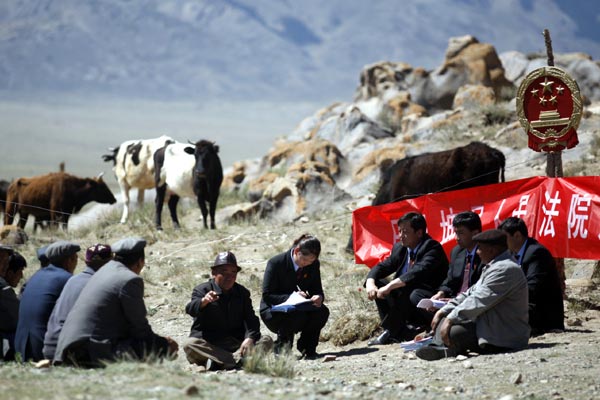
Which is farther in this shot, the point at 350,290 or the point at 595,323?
the point at 350,290

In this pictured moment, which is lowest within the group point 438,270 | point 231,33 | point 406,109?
point 438,270

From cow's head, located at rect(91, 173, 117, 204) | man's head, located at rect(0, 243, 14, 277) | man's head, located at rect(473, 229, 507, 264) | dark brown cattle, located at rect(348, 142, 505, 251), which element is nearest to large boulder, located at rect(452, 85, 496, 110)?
cow's head, located at rect(91, 173, 117, 204)

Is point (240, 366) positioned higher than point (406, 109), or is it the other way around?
point (406, 109)

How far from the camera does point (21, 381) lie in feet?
21.6

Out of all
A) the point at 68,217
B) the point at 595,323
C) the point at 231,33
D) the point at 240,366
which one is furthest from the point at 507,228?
the point at 231,33

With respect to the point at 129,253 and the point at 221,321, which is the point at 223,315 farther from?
the point at 129,253

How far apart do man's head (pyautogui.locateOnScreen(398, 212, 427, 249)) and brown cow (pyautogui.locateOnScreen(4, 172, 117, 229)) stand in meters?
13.8

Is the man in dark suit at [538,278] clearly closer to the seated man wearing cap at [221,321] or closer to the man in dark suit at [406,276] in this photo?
the man in dark suit at [406,276]

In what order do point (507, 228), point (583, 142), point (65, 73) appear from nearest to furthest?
point (507, 228) → point (583, 142) → point (65, 73)

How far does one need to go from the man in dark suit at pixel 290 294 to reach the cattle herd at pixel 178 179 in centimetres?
600

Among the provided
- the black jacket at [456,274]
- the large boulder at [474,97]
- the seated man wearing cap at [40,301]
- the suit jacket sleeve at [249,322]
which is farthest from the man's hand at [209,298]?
the large boulder at [474,97]

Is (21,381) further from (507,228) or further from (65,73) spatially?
(65,73)

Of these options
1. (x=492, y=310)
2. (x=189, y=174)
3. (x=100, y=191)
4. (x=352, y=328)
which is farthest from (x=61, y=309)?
(x=100, y=191)

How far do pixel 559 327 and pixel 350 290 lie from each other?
3660 millimetres
